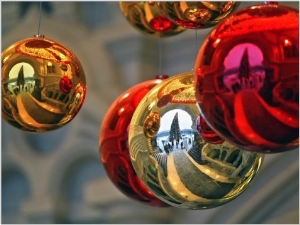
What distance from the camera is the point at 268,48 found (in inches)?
18.7

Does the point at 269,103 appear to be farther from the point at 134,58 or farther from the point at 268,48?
the point at 134,58

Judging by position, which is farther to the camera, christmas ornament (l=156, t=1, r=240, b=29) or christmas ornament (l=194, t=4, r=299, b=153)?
christmas ornament (l=156, t=1, r=240, b=29)

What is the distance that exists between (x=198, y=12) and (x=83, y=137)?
3.96 feet

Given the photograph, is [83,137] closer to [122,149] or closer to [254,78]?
[122,149]

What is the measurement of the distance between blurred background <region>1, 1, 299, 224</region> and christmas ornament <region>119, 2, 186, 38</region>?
924 mm

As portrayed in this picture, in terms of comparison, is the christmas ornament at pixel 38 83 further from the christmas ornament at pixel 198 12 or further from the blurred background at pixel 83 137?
the blurred background at pixel 83 137

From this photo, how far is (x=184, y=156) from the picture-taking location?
0.64m

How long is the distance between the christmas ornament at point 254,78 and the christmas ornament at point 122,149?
28 cm

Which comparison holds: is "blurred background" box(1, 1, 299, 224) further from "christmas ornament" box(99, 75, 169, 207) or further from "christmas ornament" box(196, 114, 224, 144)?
"christmas ornament" box(196, 114, 224, 144)

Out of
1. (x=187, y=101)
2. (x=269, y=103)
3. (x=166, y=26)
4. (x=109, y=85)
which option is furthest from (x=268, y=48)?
(x=109, y=85)

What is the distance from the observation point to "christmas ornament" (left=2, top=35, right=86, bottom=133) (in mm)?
744

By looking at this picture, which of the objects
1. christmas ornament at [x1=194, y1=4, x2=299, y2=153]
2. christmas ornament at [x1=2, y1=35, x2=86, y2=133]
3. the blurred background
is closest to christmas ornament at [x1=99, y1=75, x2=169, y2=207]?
christmas ornament at [x1=2, y1=35, x2=86, y2=133]

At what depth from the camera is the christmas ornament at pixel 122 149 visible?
2.58 ft

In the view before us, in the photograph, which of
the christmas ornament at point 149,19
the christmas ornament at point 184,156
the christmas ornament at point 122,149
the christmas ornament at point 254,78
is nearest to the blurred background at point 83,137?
the christmas ornament at point 149,19
